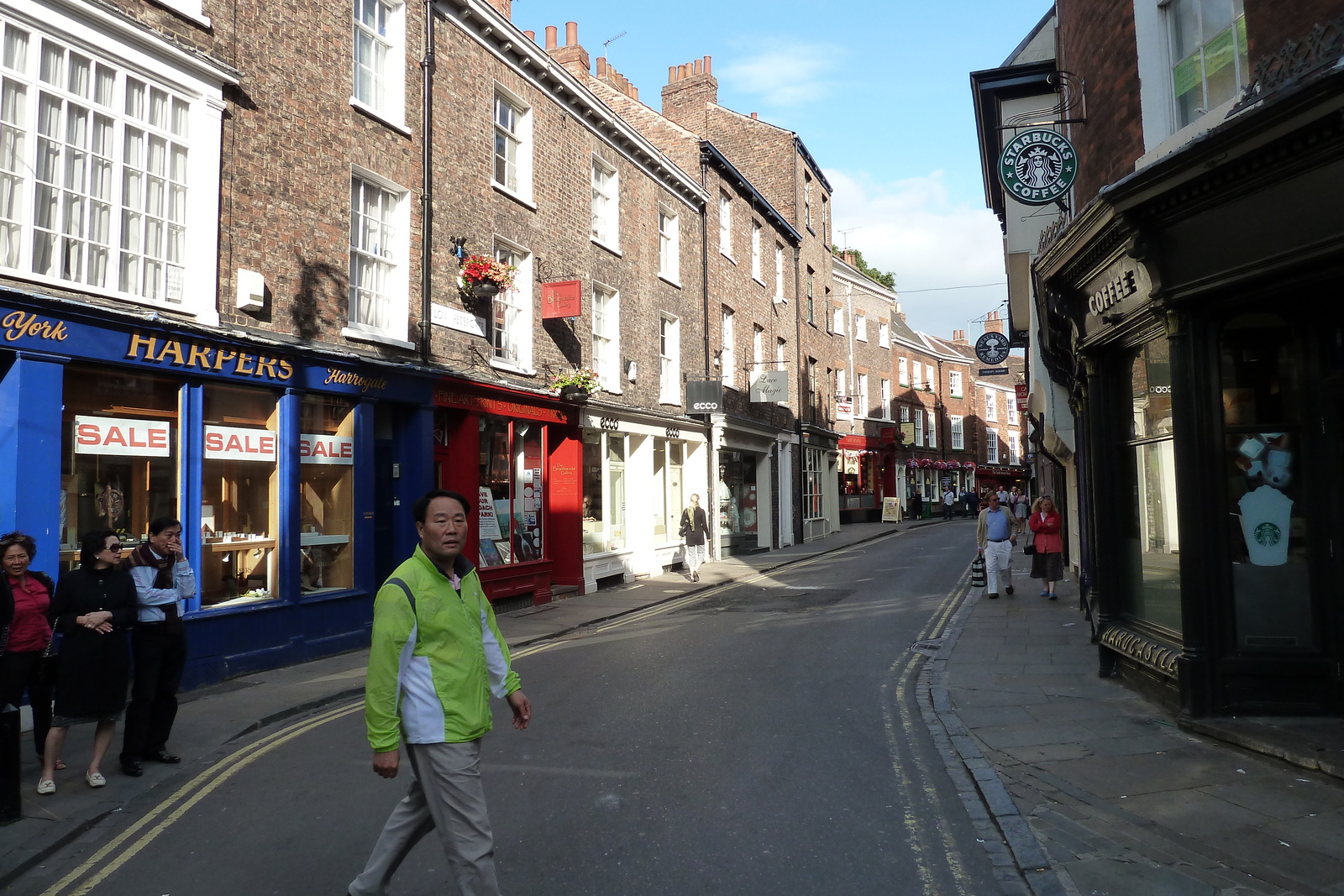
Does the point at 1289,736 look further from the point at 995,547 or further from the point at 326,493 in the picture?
the point at 326,493

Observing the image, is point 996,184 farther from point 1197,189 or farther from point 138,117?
point 138,117

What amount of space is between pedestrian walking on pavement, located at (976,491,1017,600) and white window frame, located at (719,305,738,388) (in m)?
10.3

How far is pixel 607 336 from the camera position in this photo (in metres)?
18.6

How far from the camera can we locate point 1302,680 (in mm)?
6590

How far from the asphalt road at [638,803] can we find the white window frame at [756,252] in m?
19.0

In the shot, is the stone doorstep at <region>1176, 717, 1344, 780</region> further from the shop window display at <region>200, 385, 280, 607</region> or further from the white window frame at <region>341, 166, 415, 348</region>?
the white window frame at <region>341, 166, 415, 348</region>

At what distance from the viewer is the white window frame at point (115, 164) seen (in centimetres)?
806

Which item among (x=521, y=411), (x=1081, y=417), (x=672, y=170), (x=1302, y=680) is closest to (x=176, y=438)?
(x=521, y=411)

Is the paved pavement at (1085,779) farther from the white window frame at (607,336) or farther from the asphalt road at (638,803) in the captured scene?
the white window frame at (607,336)

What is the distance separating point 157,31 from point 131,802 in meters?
7.21

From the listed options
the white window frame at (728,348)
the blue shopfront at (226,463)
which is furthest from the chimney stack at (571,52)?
the blue shopfront at (226,463)

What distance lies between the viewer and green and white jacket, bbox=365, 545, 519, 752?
357cm

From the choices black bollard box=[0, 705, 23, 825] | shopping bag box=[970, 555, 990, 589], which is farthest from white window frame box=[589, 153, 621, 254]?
black bollard box=[0, 705, 23, 825]

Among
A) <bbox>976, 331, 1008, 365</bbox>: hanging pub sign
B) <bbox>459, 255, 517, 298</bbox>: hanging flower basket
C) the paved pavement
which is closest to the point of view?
the paved pavement
